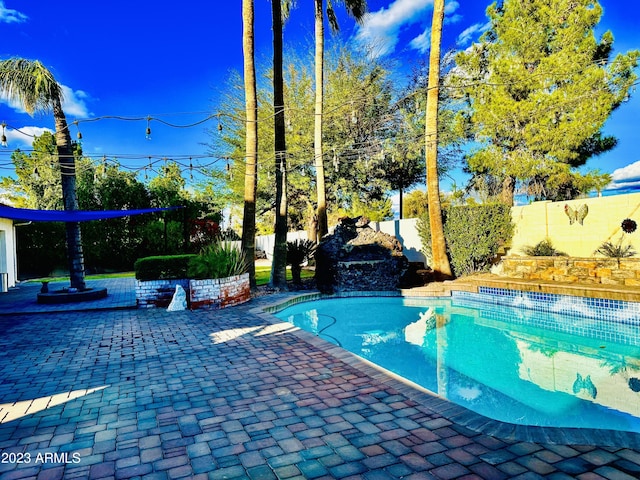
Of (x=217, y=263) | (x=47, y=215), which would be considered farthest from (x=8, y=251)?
(x=217, y=263)

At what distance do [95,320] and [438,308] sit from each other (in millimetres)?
7265

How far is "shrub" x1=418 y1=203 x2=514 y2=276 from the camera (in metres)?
11.0

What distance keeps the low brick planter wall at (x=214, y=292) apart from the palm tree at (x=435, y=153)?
603 centimetres

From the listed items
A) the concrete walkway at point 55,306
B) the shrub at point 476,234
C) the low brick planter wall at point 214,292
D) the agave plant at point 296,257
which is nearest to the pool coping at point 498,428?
the low brick planter wall at point 214,292

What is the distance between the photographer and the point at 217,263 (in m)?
8.16

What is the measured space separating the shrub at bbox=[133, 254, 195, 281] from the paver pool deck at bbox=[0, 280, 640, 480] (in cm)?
311

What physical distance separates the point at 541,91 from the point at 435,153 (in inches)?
250

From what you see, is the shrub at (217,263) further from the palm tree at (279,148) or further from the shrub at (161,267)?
the palm tree at (279,148)

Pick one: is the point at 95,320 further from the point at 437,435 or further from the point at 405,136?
the point at 405,136

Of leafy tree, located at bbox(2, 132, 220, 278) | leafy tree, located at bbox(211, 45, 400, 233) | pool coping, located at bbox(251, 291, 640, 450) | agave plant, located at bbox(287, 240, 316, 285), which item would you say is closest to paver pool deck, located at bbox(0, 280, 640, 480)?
pool coping, located at bbox(251, 291, 640, 450)

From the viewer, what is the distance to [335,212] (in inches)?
785

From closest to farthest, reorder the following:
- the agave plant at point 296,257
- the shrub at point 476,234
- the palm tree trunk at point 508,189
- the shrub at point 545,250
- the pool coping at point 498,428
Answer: the pool coping at point 498,428 < the shrub at point 545,250 < the shrub at point 476,234 < the agave plant at point 296,257 < the palm tree trunk at point 508,189

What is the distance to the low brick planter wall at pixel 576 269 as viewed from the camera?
312 inches

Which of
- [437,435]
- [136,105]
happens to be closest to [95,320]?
[437,435]
